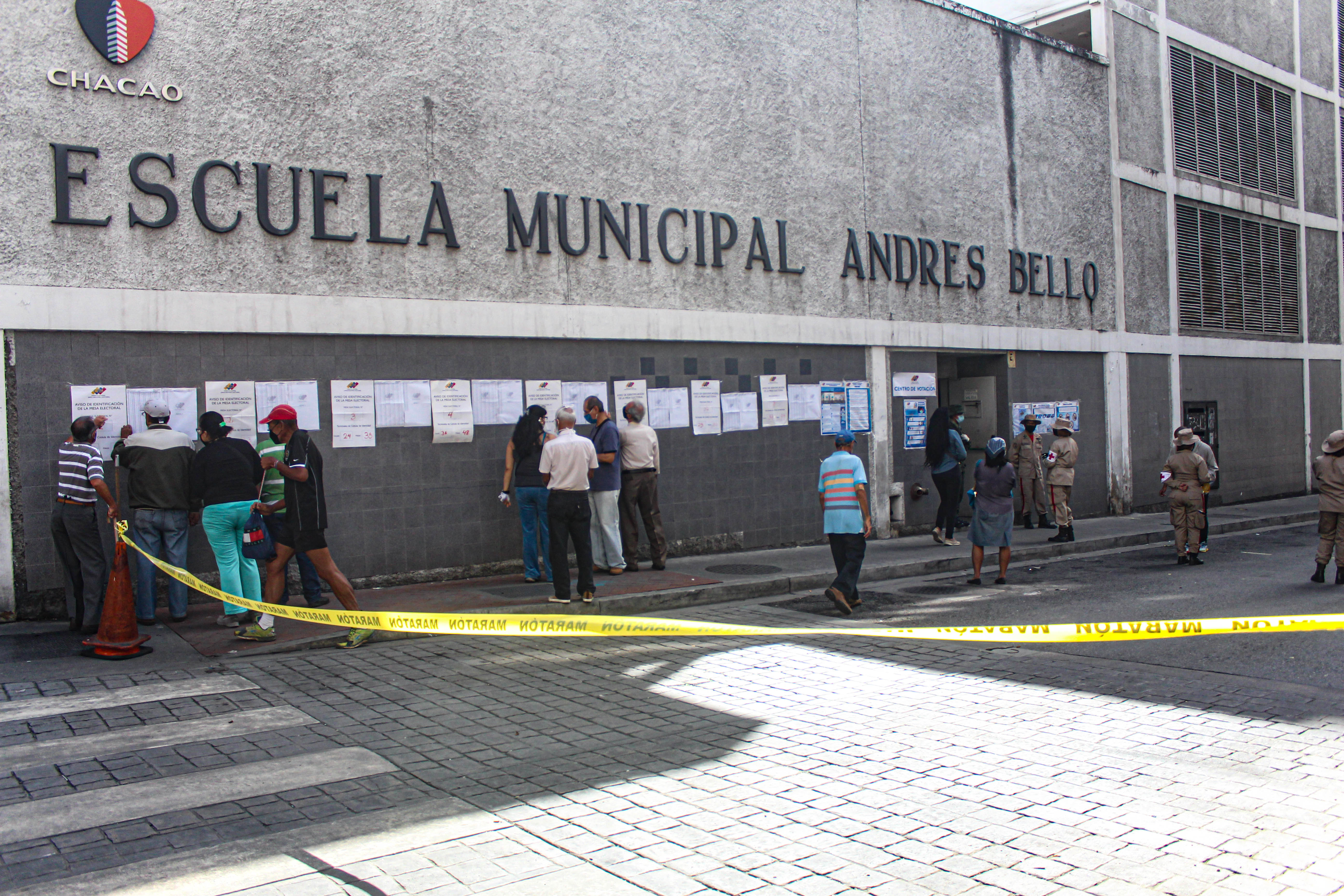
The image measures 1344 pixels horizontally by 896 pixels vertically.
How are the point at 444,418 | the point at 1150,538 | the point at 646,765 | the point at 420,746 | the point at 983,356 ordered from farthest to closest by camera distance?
1. the point at 983,356
2. the point at 1150,538
3. the point at 444,418
4. the point at 420,746
5. the point at 646,765

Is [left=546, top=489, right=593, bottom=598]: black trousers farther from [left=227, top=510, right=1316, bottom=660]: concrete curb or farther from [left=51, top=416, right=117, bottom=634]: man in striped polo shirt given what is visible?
[left=51, top=416, right=117, bottom=634]: man in striped polo shirt

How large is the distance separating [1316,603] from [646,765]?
24.7ft

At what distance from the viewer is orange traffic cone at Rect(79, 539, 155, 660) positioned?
24.8 feet

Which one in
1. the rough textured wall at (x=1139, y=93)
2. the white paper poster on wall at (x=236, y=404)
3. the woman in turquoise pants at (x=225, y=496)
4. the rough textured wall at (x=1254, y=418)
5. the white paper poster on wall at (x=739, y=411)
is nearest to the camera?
the woman in turquoise pants at (x=225, y=496)

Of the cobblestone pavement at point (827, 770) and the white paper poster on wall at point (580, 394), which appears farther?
the white paper poster on wall at point (580, 394)

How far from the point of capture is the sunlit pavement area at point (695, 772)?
386cm

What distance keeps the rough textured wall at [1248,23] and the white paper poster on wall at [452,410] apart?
56.3 feet

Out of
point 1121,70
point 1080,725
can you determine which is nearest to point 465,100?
point 1080,725

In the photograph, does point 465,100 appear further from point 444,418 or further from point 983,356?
point 983,356

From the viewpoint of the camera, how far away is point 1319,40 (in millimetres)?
24062

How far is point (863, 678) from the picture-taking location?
272 inches

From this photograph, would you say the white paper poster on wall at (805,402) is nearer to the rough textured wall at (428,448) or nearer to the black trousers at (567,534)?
the rough textured wall at (428,448)

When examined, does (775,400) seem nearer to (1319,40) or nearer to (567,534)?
(567,534)

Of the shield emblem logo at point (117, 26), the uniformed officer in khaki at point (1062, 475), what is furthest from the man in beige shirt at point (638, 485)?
the uniformed officer in khaki at point (1062, 475)
